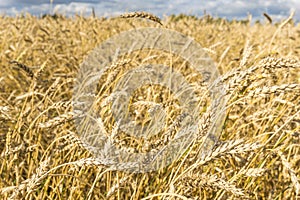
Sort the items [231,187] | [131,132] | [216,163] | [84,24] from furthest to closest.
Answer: [84,24]
[131,132]
[216,163]
[231,187]

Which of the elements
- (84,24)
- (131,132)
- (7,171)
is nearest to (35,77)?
(7,171)

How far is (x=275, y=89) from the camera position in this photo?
2.76 ft

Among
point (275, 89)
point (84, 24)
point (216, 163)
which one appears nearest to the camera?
point (275, 89)

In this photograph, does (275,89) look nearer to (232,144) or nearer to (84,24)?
(232,144)

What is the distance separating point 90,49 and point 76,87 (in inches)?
62.4

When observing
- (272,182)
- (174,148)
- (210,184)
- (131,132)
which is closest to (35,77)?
(131,132)

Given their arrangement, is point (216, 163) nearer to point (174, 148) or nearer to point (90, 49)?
point (174, 148)

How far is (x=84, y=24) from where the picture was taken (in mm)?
5344

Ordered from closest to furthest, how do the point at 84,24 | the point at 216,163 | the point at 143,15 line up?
1. the point at 143,15
2. the point at 216,163
3. the point at 84,24

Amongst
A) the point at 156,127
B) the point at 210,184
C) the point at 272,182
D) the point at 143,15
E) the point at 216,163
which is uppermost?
the point at 143,15

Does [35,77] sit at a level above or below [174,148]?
above

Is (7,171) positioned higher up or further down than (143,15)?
further down

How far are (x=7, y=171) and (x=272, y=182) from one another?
3.50 feet

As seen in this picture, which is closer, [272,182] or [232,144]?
[232,144]
